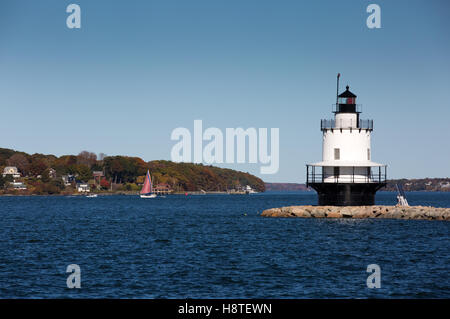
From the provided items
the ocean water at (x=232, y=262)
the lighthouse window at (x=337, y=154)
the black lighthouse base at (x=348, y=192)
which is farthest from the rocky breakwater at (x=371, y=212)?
the lighthouse window at (x=337, y=154)

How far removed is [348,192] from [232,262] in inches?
1200

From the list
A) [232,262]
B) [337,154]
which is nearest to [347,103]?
[337,154]

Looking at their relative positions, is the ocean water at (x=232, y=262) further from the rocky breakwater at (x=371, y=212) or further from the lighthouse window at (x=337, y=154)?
the lighthouse window at (x=337, y=154)

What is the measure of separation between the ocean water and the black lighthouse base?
529 centimetres

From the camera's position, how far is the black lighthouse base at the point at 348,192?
201ft

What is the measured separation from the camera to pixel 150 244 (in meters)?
43.4

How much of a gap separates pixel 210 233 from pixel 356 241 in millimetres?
14819

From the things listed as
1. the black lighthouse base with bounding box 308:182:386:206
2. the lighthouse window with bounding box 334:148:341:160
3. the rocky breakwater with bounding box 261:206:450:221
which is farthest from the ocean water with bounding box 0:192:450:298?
the lighthouse window with bounding box 334:148:341:160

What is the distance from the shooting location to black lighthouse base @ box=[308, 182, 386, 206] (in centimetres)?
6116

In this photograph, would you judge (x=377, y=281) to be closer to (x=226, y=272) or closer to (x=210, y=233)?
(x=226, y=272)

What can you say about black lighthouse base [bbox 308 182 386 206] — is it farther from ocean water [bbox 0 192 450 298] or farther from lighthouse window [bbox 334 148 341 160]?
ocean water [bbox 0 192 450 298]

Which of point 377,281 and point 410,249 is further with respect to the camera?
point 410,249

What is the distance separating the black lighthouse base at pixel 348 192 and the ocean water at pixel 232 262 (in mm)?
5289
